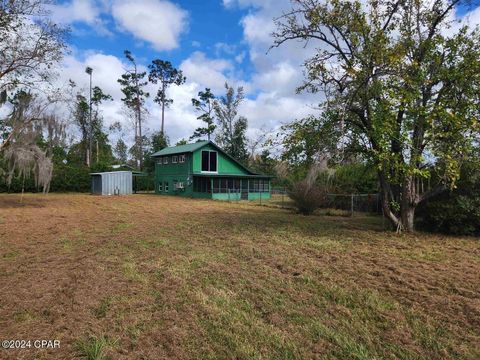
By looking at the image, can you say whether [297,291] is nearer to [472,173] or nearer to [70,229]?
[472,173]

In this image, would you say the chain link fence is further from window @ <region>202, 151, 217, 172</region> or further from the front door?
window @ <region>202, 151, 217, 172</region>

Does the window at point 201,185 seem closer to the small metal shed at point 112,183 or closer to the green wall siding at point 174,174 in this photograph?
the green wall siding at point 174,174

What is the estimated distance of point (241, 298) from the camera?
503 centimetres

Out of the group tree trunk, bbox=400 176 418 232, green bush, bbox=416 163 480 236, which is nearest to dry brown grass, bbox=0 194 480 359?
green bush, bbox=416 163 480 236

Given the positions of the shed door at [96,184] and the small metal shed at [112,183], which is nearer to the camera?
the small metal shed at [112,183]

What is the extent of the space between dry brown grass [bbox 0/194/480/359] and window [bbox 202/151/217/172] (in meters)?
24.3

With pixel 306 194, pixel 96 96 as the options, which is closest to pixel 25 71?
pixel 306 194

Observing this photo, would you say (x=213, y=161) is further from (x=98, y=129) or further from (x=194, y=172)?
(x=98, y=129)

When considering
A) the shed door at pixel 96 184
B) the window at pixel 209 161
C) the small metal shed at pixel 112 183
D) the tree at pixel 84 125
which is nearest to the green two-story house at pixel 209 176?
the window at pixel 209 161

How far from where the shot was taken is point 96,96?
4997 cm

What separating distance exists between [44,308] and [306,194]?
14.4 m

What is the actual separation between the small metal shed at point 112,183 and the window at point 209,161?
9.28 meters

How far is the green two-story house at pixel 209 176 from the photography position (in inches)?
1235

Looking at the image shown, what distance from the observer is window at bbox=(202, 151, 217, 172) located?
109ft
